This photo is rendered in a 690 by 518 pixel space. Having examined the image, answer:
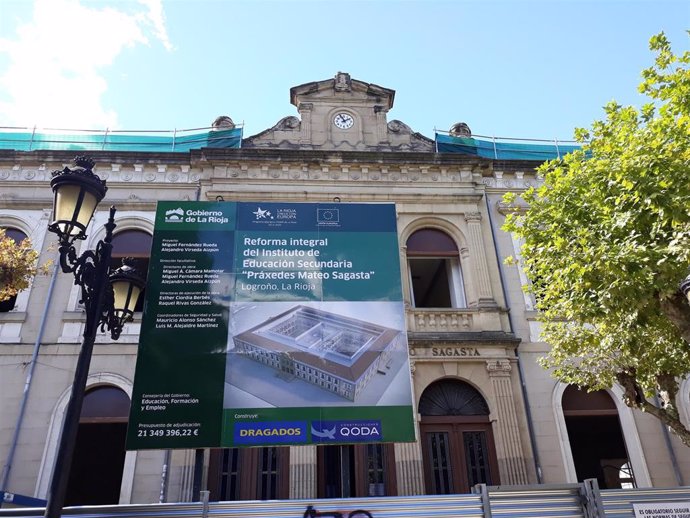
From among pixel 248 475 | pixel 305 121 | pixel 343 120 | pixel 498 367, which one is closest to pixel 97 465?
pixel 248 475

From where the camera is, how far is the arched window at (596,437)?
12.2 metres

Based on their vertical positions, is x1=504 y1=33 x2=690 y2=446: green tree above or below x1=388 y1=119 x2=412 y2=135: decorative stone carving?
below

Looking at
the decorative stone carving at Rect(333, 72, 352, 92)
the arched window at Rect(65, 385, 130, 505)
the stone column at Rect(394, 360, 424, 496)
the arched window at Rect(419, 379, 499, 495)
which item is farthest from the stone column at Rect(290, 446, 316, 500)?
the decorative stone carving at Rect(333, 72, 352, 92)

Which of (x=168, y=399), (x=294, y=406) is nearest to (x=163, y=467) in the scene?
(x=168, y=399)

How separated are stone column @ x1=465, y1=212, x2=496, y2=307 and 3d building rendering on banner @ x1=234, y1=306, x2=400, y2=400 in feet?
16.3

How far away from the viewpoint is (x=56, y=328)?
12.1 meters

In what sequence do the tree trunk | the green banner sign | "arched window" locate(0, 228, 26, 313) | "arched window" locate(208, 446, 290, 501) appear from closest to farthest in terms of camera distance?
1. the green banner sign
2. the tree trunk
3. "arched window" locate(208, 446, 290, 501)
4. "arched window" locate(0, 228, 26, 313)

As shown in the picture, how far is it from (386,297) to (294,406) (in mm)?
2405

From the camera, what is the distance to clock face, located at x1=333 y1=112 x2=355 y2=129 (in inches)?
599

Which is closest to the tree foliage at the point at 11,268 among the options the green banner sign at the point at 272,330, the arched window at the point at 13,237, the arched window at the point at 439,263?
the green banner sign at the point at 272,330

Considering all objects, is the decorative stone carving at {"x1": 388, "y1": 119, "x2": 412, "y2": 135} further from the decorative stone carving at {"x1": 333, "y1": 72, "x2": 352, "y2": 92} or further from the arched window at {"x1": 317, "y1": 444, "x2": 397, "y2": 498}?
the arched window at {"x1": 317, "y1": 444, "x2": 397, "y2": 498}

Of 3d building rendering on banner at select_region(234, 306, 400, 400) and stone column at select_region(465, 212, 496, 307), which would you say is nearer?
3d building rendering on banner at select_region(234, 306, 400, 400)

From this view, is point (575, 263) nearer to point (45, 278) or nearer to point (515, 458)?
point (515, 458)

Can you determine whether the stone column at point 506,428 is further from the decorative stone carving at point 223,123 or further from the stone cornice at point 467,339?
the decorative stone carving at point 223,123
